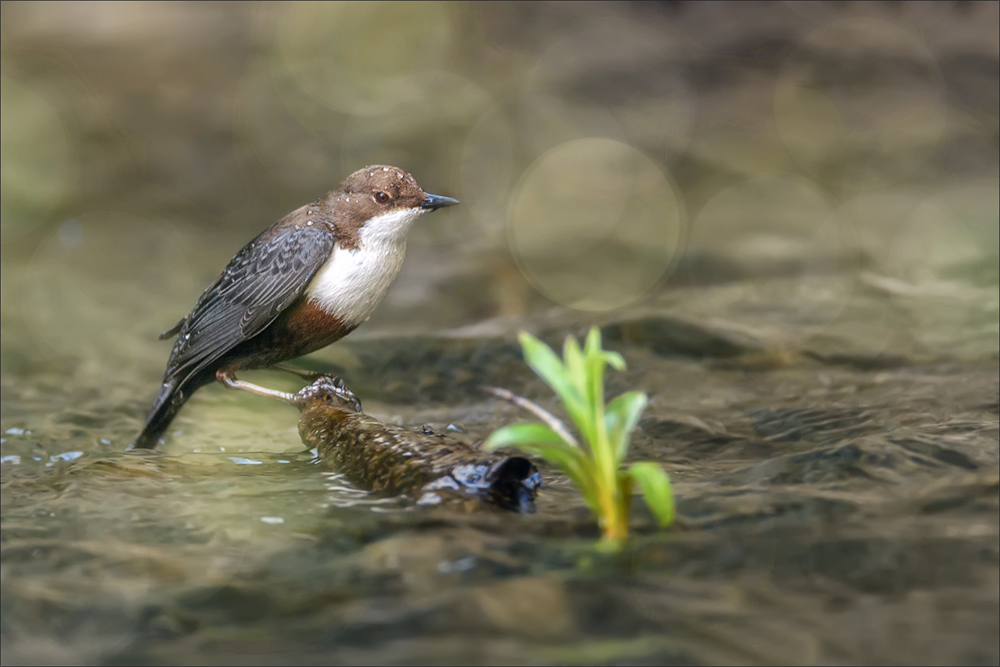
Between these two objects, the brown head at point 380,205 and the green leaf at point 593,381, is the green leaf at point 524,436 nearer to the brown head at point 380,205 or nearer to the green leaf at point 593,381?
the green leaf at point 593,381

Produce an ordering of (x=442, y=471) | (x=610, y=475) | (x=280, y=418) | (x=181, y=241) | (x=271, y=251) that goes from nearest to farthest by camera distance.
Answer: (x=610, y=475) → (x=442, y=471) → (x=271, y=251) → (x=280, y=418) → (x=181, y=241)

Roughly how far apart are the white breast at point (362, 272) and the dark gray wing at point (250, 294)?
2.3 inches

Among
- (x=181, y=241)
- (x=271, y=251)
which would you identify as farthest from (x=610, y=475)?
(x=181, y=241)

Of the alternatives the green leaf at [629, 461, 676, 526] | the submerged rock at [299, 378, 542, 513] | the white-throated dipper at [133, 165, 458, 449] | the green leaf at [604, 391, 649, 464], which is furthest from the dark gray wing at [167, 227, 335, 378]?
the green leaf at [629, 461, 676, 526]

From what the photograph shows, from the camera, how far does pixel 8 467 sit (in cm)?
380

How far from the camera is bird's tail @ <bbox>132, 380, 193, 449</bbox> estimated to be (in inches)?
149

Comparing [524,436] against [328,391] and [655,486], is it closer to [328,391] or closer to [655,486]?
[655,486]

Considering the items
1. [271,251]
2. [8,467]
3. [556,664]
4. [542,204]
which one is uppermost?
[542,204]

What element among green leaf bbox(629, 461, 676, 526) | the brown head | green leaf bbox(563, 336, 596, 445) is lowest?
green leaf bbox(629, 461, 676, 526)

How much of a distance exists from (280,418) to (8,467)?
4.49 ft

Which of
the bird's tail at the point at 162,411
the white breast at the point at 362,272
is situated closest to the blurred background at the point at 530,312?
the bird's tail at the point at 162,411

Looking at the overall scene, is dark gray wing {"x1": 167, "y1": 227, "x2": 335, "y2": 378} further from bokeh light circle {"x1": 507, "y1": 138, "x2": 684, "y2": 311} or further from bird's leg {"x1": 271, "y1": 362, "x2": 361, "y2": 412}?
bokeh light circle {"x1": 507, "y1": 138, "x2": 684, "y2": 311}

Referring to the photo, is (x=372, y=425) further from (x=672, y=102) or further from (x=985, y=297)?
(x=672, y=102)

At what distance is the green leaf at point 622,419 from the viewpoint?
2199 mm
